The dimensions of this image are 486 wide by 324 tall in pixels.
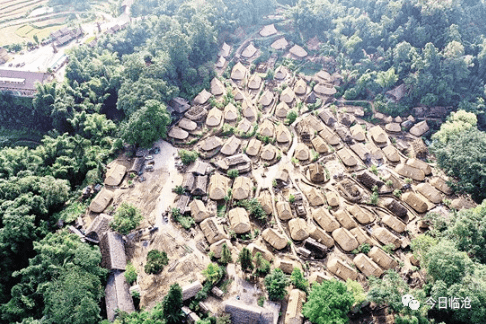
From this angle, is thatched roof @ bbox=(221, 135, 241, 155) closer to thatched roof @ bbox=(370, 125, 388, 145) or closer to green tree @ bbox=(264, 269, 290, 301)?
green tree @ bbox=(264, 269, 290, 301)

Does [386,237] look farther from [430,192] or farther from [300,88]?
[300,88]

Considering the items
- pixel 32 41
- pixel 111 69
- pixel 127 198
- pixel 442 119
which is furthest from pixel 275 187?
pixel 32 41

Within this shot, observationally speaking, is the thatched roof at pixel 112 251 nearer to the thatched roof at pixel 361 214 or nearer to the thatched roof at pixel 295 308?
the thatched roof at pixel 295 308

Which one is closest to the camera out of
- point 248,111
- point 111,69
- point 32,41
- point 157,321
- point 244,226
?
point 157,321

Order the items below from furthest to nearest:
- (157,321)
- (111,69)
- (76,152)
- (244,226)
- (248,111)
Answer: (111,69) → (248,111) → (76,152) → (244,226) → (157,321)

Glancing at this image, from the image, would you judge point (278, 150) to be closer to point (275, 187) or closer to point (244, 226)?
point (275, 187)

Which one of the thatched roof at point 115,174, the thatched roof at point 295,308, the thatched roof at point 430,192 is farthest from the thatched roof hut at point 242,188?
the thatched roof at point 430,192
